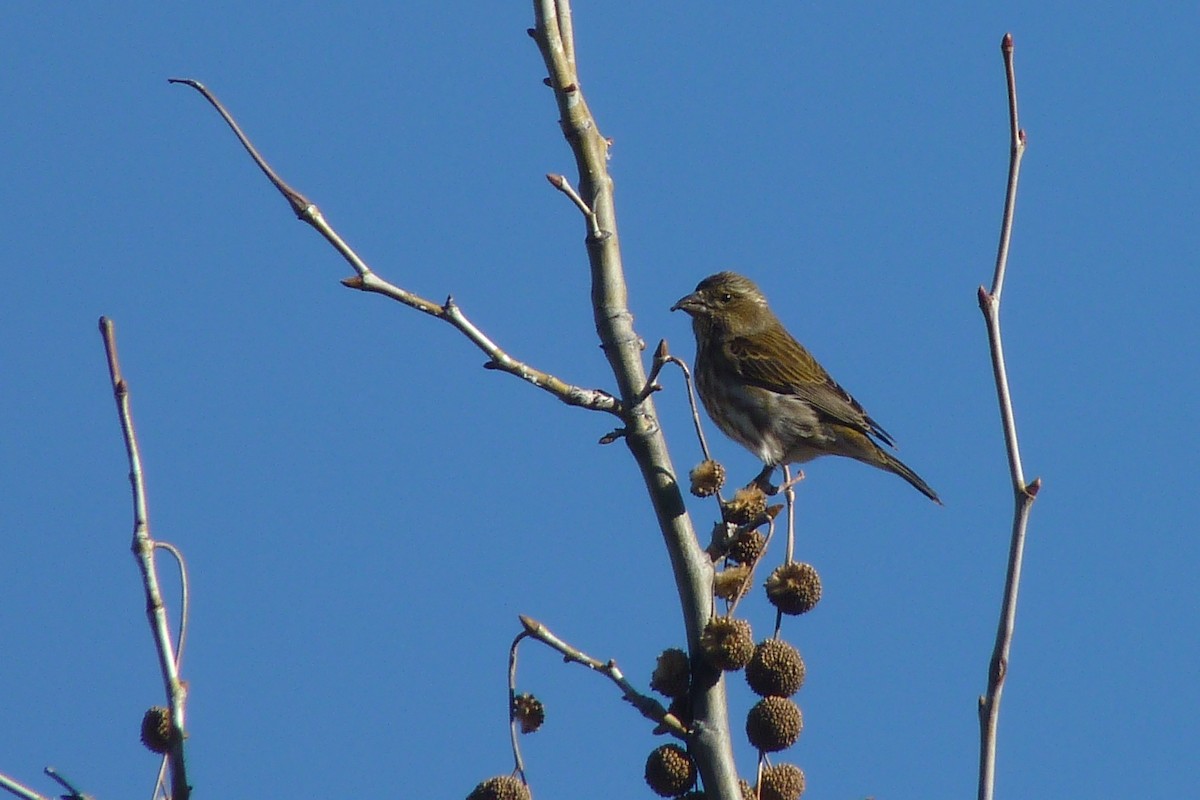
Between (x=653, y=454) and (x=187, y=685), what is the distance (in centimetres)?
139

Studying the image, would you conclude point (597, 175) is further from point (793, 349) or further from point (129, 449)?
point (793, 349)

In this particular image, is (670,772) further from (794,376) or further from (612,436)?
(794,376)

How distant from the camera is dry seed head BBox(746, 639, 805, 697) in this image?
4.15m

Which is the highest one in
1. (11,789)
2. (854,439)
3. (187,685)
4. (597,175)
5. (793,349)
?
(793,349)

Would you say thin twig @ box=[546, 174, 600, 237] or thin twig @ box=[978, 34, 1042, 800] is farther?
thin twig @ box=[546, 174, 600, 237]

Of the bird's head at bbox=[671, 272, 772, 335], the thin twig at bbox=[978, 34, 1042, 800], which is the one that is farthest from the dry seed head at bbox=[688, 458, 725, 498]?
the bird's head at bbox=[671, 272, 772, 335]

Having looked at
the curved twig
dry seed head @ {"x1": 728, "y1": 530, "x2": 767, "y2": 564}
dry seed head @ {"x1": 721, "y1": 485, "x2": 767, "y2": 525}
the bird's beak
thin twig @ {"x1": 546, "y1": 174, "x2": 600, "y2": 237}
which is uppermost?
the bird's beak

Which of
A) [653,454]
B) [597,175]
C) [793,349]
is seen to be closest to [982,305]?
[653,454]

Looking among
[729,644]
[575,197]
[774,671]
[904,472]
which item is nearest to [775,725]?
[774,671]

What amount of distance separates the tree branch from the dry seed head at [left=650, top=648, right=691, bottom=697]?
46mm

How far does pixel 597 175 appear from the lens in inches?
172

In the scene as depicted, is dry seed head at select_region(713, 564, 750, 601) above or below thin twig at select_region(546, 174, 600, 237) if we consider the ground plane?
below

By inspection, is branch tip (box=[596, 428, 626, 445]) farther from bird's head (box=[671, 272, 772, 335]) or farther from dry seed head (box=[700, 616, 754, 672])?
bird's head (box=[671, 272, 772, 335])

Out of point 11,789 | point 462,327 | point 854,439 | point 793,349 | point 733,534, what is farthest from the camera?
point 793,349
